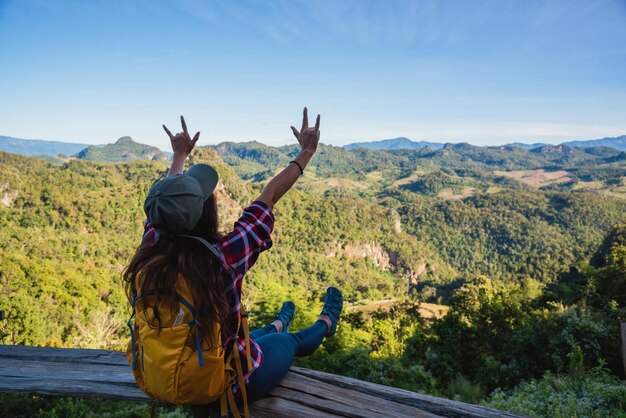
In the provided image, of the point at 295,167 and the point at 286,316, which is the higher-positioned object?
the point at 295,167

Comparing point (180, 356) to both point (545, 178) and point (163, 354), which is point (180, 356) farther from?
point (545, 178)

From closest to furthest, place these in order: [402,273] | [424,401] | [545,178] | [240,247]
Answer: [240,247] < [424,401] < [402,273] < [545,178]

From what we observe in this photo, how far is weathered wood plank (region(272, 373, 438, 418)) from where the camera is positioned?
1.55m

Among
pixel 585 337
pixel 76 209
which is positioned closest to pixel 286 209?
pixel 76 209

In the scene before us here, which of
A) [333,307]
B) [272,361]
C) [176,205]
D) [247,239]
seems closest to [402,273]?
[333,307]

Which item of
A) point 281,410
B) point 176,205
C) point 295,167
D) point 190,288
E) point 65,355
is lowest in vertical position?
point 65,355

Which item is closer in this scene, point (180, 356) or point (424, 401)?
point (180, 356)

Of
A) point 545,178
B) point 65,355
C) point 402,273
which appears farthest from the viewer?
point 545,178

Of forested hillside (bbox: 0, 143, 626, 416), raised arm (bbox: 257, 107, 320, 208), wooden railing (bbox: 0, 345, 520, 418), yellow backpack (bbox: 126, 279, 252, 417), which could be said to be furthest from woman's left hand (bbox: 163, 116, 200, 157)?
forested hillside (bbox: 0, 143, 626, 416)

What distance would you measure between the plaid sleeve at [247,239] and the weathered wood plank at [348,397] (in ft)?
2.28

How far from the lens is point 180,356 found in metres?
1.29

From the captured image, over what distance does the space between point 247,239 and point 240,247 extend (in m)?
0.04

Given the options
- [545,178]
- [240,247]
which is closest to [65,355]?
[240,247]

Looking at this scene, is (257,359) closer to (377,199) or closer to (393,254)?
(393,254)
